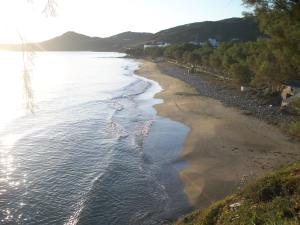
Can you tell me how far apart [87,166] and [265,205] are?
48.5ft

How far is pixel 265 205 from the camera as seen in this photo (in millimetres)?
9406

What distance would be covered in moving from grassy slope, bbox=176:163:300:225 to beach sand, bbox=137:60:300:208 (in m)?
5.70

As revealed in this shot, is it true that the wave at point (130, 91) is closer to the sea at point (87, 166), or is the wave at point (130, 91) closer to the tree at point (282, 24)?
the sea at point (87, 166)

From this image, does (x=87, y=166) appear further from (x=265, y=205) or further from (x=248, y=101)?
(x=248, y=101)

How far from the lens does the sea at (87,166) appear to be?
52.2 feet

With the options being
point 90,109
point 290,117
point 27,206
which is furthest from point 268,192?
point 90,109

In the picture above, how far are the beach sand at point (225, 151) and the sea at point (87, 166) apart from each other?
91 centimetres

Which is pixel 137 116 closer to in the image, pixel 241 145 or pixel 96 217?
pixel 241 145

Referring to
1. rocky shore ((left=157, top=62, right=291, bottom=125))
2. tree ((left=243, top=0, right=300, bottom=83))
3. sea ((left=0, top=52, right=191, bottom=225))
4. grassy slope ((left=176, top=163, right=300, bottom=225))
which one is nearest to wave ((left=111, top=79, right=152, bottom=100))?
rocky shore ((left=157, top=62, right=291, bottom=125))

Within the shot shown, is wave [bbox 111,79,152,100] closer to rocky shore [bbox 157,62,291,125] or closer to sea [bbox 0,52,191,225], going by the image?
rocky shore [bbox 157,62,291,125]

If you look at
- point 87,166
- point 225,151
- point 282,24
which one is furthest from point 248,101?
point 282,24

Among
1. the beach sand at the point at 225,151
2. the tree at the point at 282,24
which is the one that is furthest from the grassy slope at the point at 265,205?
the beach sand at the point at 225,151

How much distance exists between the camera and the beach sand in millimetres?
19000

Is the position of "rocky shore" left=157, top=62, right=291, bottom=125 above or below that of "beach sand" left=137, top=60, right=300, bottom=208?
below
